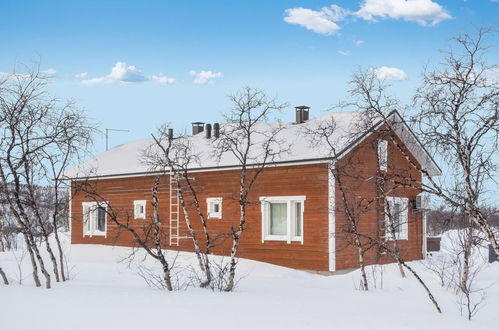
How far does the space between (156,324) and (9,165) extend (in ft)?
20.6

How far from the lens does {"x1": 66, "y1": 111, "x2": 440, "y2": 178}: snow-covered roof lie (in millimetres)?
18859

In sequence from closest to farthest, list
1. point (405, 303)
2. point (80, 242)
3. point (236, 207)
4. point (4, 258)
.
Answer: point (405, 303), point (236, 207), point (4, 258), point (80, 242)

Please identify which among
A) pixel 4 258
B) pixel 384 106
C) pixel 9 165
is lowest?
pixel 4 258

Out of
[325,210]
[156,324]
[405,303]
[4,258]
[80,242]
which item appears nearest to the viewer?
[156,324]

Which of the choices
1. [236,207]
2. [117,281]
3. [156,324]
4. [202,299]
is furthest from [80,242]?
[156,324]

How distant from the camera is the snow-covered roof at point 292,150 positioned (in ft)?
61.9

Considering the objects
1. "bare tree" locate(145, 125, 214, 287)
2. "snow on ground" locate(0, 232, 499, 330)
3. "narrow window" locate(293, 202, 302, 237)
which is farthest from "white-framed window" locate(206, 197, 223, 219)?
"snow on ground" locate(0, 232, 499, 330)

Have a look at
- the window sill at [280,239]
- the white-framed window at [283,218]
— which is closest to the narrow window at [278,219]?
the white-framed window at [283,218]

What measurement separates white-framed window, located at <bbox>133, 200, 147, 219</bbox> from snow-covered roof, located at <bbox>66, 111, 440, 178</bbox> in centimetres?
127

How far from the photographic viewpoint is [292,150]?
19828mm

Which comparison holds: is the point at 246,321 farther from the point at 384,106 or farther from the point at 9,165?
the point at 9,165

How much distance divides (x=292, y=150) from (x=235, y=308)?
9.71 meters

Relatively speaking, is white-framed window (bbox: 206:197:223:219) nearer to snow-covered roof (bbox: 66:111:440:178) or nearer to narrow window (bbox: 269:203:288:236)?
snow-covered roof (bbox: 66:111:440:178)

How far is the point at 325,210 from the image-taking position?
62.1ft
